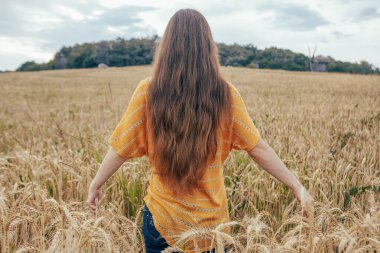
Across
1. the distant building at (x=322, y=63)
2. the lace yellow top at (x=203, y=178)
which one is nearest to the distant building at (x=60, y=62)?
the distant building at (x=322, y=63)

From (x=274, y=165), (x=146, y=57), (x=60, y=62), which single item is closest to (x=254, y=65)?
(x=146, y=57)

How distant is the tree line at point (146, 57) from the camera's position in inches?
2628

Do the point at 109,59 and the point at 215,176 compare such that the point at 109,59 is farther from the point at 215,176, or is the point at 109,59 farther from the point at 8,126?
the point at 215,176

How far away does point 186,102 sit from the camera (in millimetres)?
1898

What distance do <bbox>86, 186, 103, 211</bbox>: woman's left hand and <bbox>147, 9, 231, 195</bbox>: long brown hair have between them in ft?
1.58

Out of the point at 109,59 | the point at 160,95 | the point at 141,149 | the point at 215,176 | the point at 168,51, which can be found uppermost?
the point at 109,59

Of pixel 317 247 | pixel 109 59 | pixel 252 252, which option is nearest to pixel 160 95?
pixel 252 252

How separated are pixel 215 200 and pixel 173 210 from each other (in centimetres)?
26

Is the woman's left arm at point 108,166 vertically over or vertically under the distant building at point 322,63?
under

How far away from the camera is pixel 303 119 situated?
21.9 ft

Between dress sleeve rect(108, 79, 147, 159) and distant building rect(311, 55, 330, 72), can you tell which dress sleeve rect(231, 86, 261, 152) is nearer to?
dress sleeve rect(108, 79, 147, 159)

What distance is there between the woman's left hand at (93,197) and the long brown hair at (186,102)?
48 cm

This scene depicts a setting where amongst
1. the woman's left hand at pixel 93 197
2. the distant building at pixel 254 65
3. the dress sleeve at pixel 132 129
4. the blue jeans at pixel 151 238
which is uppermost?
the distant building at pixel 254 65

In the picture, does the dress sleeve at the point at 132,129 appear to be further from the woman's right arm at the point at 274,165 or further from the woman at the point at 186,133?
the woman's right arm at the point at 274,165
